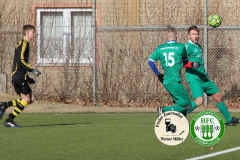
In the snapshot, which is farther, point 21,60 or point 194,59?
point 21,60

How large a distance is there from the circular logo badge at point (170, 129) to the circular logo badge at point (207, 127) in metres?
0.16

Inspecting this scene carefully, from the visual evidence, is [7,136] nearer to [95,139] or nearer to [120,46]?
[95,139]

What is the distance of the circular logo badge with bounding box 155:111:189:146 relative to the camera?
11609 millimetres

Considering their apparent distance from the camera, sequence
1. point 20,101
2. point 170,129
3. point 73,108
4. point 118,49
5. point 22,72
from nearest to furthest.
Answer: point 170,129, point 22,72, point 20,101, point 73,108, point 118,49

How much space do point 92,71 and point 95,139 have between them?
950 cm

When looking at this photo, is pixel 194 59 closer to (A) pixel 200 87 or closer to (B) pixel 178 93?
(A) pixel 200 87

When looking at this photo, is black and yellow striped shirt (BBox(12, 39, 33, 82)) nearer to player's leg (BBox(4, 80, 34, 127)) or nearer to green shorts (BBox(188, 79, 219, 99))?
player's leg (BBox(4, 80, 34, 127))

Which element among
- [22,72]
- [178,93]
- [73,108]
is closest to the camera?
[178,93]

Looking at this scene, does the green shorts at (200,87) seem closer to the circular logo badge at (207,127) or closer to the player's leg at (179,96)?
the player's leg at (179,96)

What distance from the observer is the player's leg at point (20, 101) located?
52.1 feet

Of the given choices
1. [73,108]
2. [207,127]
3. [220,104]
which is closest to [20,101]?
[220,104]

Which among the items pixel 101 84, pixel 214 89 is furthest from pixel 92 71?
pixel 214 89

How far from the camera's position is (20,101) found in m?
16.0

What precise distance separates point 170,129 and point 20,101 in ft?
17.5
